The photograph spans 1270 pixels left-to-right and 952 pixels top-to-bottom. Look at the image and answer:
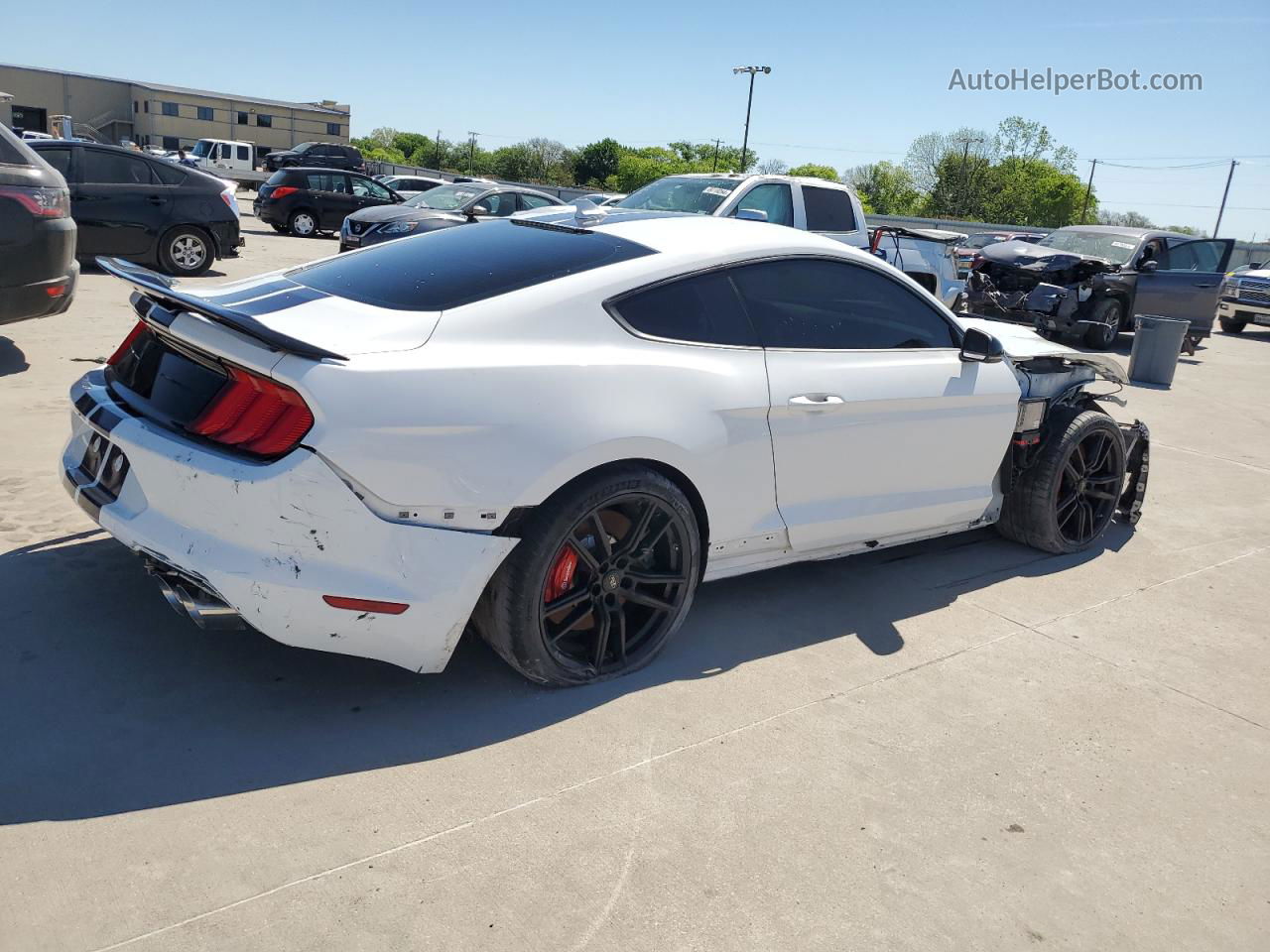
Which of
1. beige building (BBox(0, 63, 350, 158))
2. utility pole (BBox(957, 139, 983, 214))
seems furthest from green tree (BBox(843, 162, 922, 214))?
beige building (BBox(0, 63, 350, 158))

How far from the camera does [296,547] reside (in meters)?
2.85

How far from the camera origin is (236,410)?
2.98 metres

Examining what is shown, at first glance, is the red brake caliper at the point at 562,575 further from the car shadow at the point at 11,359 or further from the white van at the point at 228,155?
the white van at the point at 228,155

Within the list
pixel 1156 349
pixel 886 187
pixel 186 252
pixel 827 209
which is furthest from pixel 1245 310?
pixel 886 187

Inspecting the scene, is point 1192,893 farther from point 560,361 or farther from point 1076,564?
point 1076,564

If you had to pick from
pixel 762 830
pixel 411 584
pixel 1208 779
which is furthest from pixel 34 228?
pixel 1208 779

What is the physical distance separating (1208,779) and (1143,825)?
18.7 inches

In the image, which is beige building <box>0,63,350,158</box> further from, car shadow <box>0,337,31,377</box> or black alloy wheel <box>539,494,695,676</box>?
black alloy wheel <box>539,494,695,676</box>

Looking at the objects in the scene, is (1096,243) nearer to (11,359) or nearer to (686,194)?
(686,194)

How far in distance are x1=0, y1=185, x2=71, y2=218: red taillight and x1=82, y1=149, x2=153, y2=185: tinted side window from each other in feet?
18.3

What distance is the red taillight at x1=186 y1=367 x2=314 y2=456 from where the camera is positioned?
2848 mm

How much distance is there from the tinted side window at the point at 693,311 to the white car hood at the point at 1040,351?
5.54 feet

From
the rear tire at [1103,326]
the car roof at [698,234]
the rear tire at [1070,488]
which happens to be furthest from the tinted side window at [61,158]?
the rear tire at [1103,326]

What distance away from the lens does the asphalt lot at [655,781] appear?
2.41m
